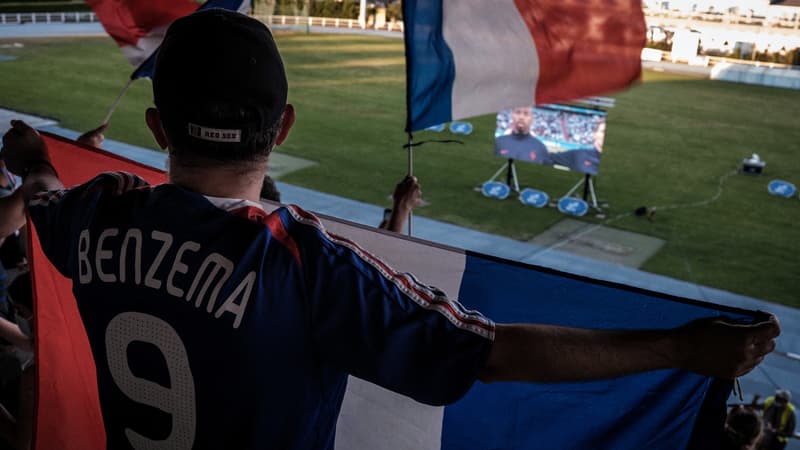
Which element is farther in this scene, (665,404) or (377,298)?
(665,404)

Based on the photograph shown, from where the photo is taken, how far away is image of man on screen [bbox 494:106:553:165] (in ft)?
55.8

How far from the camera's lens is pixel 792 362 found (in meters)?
9.59

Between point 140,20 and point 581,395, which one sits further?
point 140,20

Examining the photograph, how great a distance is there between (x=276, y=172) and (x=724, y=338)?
669 inches

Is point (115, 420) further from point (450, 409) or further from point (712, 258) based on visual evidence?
point (712, 258)

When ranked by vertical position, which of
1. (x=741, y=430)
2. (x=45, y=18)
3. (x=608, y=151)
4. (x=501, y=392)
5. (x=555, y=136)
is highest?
(x=501, y=392)

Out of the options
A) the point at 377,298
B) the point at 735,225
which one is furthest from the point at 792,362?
the point at 377,298

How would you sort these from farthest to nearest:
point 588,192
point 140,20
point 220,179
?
1. point 588,192
2. point 140,20
3. point 220,179

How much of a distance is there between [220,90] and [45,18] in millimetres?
52495

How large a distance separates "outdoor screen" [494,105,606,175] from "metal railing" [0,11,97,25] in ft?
127

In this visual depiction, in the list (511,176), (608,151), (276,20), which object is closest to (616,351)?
(511,176)

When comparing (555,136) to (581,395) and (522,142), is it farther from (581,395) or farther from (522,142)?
(581,395)

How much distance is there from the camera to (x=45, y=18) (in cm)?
4738

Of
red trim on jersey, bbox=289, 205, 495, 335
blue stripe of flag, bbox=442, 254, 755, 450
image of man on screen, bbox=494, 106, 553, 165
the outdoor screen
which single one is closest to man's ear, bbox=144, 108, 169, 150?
red trim on jersey, bbox=289, 205, 495, 335
